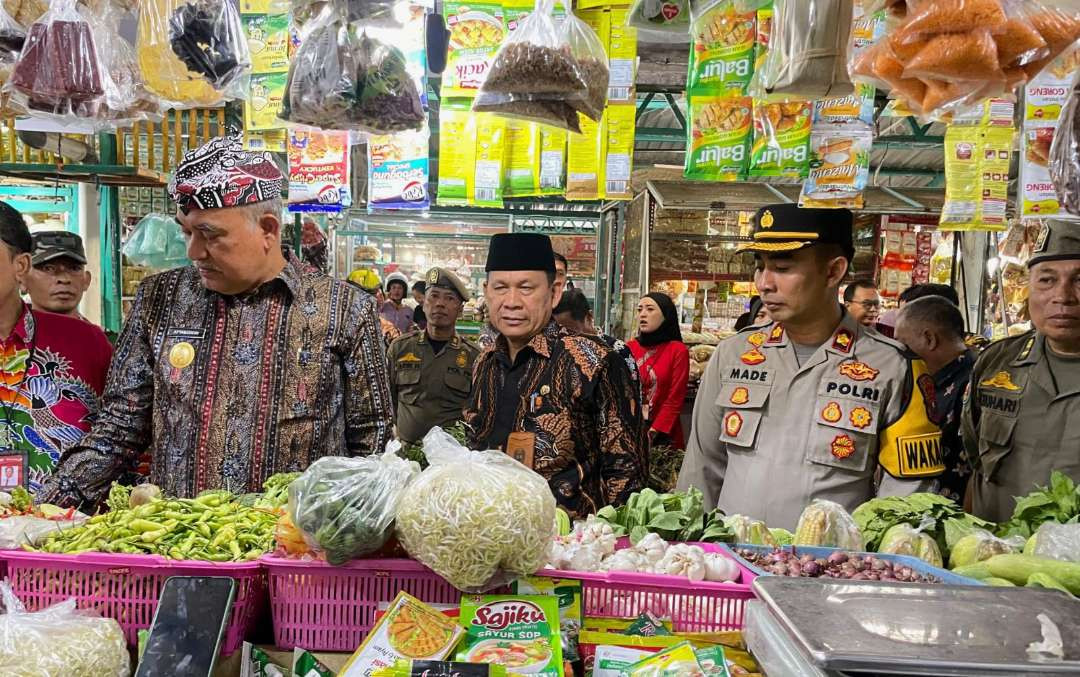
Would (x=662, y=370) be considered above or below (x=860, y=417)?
below

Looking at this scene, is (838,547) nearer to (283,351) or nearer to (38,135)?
(283,351)

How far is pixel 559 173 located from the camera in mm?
4496

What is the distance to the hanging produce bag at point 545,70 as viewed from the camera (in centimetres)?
279

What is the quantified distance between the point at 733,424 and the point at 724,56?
1.90m

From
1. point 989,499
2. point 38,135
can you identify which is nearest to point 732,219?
point 989,499

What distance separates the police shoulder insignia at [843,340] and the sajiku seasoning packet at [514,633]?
184cm

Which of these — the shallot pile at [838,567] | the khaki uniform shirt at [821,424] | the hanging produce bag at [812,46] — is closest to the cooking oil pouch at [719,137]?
the khaki uniform shirt at [821,424]

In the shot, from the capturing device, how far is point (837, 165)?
4.45 m

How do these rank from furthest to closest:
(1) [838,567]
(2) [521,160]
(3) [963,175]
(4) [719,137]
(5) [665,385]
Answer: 1. (5) [665,385]
2. (3) [963,175]
3. (2) [521,160]
4. (4) [719,137]
5. (1) [838,567]

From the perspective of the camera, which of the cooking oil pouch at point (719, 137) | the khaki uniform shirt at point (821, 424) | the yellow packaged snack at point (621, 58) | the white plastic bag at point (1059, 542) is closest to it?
the white plastic bag at point (1059, 542)

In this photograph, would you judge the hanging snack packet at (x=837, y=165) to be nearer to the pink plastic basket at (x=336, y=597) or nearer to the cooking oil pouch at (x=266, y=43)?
the cooking oil pouch at (x=266, y=43)

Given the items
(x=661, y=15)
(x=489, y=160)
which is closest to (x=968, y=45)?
(x=661, y=15)

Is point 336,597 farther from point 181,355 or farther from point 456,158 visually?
point 456,158

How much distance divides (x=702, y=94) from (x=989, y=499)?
2.34m
